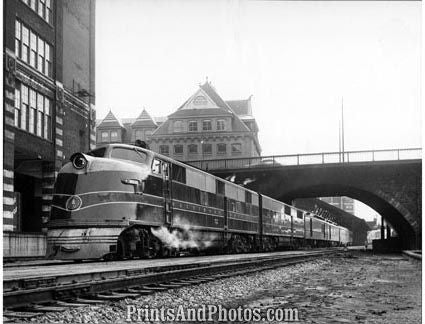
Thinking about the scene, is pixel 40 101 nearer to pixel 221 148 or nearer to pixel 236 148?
pixel 221 148

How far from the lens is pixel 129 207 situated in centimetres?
1494

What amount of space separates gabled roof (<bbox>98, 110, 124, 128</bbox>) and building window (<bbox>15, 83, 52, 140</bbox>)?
20.9 m

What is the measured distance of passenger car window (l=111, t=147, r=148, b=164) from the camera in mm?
15656

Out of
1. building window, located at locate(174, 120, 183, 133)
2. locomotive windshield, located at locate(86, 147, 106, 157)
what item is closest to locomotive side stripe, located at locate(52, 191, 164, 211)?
locomotive windshield, located at locate(86, 147, 106, 157)

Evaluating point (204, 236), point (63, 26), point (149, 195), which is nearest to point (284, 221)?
point (204, 236)

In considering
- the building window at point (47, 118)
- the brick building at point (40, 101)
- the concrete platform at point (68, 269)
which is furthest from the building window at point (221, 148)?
the concrete platform at point (68, 269)

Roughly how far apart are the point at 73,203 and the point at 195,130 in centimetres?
3938

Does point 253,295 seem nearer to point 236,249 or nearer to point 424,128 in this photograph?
point 424,128

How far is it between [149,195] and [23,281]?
8.17m

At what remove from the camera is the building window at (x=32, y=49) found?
24.3m

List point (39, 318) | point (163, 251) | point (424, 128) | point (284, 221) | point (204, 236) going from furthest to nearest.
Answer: point (284, 221)
point (204, 236)
point (163, 251)
point (424, 128)
point (39, 318)

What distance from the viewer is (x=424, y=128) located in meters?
7.67

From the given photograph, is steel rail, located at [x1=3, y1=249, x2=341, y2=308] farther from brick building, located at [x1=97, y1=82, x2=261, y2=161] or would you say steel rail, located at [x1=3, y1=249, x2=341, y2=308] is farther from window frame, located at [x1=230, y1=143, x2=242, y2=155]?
window frame, located at [x1=230, y1=143, x2=242, y2=155]

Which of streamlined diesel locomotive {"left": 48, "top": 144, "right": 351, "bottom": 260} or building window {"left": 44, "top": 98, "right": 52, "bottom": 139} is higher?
building window {"left": 44, "top": 98, "right": 52, "bottom": 139}
